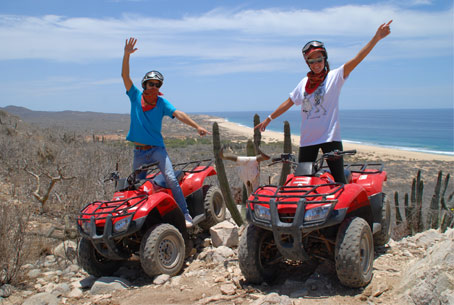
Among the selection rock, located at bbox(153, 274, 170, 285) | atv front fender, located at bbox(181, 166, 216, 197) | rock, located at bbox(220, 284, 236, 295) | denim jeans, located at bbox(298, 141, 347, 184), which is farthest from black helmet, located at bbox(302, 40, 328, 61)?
rock, located at bbox(153, 274, 170, 285)

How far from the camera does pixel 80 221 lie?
496cm

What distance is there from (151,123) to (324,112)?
2304 millimetres

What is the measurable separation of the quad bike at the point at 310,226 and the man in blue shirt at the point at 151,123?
1.47 meters

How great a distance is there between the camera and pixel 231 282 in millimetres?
4715

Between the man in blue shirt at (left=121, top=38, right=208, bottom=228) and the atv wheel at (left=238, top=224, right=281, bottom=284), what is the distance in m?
A: 1.41

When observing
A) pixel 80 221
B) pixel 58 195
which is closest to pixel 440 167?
pixel 58 195

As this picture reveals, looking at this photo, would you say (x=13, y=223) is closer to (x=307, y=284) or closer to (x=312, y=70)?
(x=307, y=284)

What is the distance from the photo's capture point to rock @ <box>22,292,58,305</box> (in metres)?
4.57

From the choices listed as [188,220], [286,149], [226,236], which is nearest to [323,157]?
[226,236]

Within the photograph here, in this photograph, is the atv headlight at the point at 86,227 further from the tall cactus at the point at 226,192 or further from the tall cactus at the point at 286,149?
the tall cactus at the point at 286,149

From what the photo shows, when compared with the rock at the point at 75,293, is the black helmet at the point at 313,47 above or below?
above

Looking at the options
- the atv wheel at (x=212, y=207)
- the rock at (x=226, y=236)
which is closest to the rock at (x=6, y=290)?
the rock at (x=226, y=236)

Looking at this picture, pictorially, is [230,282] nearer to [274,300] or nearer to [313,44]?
[274,300]

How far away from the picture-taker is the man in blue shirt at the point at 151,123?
18.4 feet
